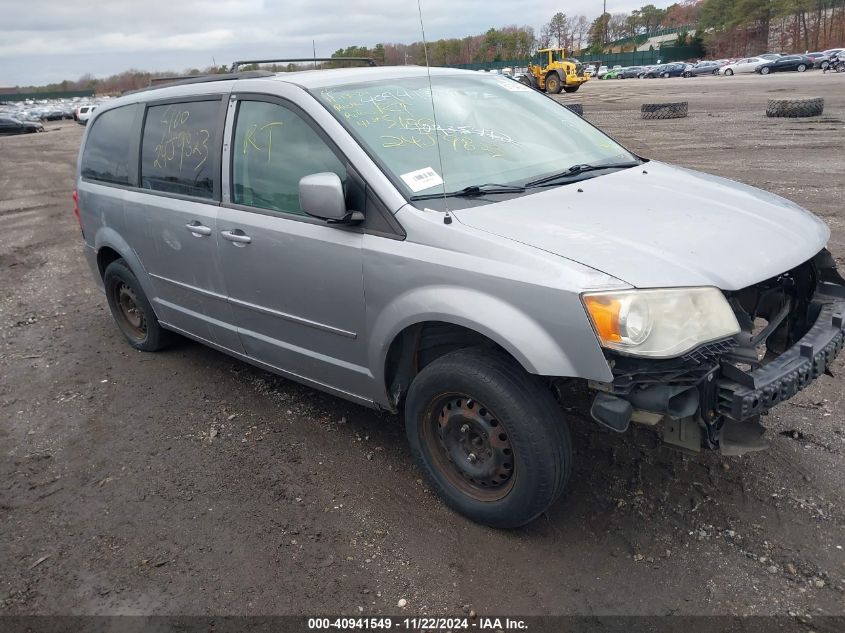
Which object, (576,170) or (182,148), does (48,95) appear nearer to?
(182,148)

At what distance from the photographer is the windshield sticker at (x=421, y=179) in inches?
119

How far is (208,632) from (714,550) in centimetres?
198

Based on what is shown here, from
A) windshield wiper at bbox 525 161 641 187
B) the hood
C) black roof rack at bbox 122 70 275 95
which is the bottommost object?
the hood

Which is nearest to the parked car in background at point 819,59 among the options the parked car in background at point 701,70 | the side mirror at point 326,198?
the parked car in background at point 701,70

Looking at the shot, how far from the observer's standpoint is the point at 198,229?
12.6 feet

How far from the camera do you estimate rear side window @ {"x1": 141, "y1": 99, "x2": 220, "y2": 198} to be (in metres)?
3.84

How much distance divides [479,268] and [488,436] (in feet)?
2.27

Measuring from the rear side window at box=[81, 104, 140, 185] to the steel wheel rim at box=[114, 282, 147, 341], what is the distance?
834 mm

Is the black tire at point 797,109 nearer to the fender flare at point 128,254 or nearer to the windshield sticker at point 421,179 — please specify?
the windshield sticker at point 421,179

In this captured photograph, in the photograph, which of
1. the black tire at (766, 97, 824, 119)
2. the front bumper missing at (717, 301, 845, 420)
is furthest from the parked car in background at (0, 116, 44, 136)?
the front bumper missing at (717, 301, 845, 420)

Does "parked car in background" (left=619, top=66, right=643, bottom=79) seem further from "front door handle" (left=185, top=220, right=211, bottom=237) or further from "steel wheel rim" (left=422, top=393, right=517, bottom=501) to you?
"steel wheel rim" (left=422, top=393, right=517, bottom=501)

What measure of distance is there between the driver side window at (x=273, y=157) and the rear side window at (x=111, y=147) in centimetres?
130

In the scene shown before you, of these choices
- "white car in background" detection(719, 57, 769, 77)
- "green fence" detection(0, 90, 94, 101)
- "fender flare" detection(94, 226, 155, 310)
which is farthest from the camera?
"green fence" detection(0, 90, 94, 101)

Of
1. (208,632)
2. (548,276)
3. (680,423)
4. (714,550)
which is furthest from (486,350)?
(208,632)
